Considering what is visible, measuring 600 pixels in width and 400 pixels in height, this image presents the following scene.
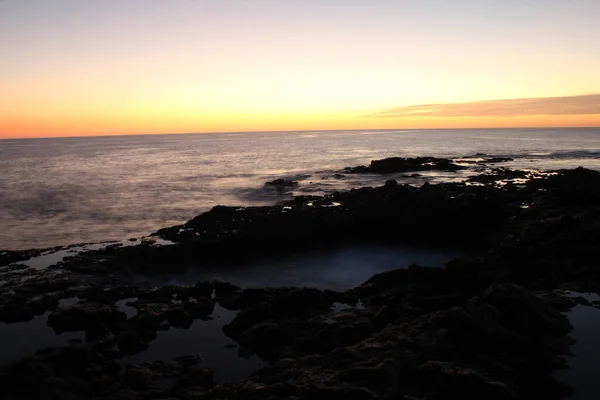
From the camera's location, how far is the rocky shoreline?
A: 731 cm

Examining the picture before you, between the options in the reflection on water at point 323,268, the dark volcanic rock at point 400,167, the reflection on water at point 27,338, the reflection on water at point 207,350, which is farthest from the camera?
the dark volcanic rock at point 400,167

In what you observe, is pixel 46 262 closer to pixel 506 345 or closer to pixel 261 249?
pixel 261 249

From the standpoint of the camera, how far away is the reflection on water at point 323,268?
1580 centimetres

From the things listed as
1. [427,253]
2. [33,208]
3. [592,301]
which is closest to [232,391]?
[592,301]

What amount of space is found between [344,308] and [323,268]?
203 inches

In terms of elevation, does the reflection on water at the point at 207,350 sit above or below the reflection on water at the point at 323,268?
above

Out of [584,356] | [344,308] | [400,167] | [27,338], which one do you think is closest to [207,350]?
[344,308]

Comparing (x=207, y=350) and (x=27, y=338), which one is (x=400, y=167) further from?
(x=27, y=338)

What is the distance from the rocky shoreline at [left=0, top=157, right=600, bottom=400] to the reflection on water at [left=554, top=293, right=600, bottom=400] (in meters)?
0.23

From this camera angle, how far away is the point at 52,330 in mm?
11141

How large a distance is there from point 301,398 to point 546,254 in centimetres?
1180

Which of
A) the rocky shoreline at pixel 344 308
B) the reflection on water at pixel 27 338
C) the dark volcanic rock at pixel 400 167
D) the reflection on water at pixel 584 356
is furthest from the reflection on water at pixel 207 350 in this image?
the dark volcanic rock at pixel 400 167

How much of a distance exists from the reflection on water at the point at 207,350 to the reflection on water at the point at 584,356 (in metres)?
6.15

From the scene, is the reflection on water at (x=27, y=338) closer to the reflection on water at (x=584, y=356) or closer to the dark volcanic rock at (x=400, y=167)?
the reflection on water at (x=584, y=356)
